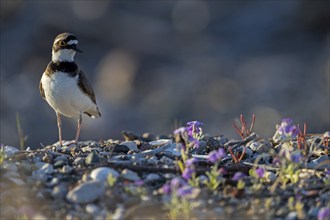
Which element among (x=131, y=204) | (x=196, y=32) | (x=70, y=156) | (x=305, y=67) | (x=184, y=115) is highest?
(x=196, y=32)

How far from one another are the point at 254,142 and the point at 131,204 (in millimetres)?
2218

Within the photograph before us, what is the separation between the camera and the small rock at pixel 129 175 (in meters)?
6.57

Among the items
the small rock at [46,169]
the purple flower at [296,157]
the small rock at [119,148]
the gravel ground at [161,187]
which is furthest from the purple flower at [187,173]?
the small rock at [119,148]

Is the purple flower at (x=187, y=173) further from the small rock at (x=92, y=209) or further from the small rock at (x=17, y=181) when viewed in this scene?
the small rock at (x=17, y=181)

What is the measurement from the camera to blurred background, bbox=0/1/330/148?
67.1ft

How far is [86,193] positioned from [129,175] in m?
0.52

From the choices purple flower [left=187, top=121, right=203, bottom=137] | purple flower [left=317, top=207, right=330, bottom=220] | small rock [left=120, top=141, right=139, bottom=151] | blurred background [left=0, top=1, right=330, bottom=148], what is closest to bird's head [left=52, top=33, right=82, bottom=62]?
small rock [left=120, top=141, right=139, bottom=151]

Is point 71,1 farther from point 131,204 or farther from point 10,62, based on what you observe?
point 131,204

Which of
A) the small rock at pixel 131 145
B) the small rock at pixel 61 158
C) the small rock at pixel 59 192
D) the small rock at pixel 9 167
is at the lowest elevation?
the small rock at pixel 59 192

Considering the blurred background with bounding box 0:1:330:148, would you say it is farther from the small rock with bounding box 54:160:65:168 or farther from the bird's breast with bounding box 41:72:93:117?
the small rock with bounding box 54:160:65:168

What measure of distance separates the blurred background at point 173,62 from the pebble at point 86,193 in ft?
39.3

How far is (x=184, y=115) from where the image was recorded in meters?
20.5

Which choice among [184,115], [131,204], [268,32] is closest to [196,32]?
[268,32]

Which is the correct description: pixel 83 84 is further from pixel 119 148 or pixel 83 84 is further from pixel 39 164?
pixel 39 164
